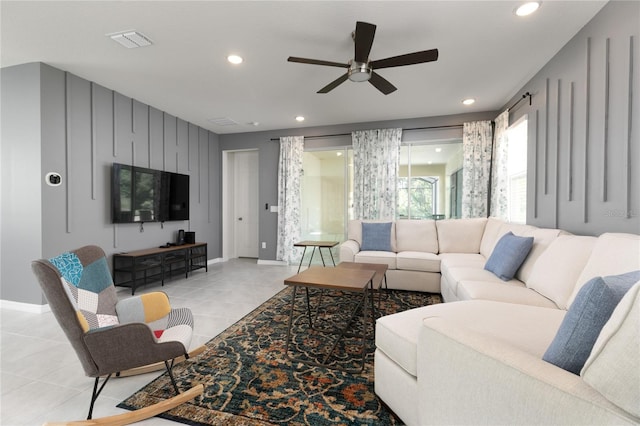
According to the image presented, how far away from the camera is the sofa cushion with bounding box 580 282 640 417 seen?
0.64 m

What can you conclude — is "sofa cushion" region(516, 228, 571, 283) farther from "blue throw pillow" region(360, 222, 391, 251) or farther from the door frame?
the door frame

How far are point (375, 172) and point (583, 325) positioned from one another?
4.39 metres

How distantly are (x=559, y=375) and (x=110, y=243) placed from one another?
4542 mm

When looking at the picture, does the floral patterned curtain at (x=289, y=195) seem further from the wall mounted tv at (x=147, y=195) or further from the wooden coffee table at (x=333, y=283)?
the wooden coffee table at (x=333, y=283)

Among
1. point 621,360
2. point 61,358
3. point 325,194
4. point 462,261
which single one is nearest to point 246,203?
point 325,194

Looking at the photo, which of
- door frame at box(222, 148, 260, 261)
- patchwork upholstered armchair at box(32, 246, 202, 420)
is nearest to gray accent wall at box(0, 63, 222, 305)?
door frame at box(222, 148, 260, 261)

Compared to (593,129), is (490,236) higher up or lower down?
lower down

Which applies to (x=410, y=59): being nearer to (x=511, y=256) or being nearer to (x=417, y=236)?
(x=511, y=256)

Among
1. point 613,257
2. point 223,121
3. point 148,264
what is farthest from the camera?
point 223,121

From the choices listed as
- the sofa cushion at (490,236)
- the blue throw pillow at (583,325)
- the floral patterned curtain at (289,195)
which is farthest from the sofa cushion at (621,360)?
the floral patterned curtain at (289,195)

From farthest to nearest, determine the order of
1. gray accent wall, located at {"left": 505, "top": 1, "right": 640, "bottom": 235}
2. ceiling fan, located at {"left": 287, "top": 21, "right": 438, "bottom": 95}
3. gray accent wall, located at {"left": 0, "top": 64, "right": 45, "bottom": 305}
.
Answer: gray accent wall, located at {"left": 0, "top": 64, "right": 45, "bottom": 305}
ceiling fan, located at {"left": 287, "top": 21, "right": 438, "bottom": 95}
gray accent wall, located at {"left": 505, "top": 1, "right": 640, "bottom": 235}

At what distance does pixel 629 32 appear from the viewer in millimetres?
1930

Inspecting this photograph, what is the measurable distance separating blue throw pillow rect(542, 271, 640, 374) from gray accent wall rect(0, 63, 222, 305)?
4.25m

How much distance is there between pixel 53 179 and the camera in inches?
122
